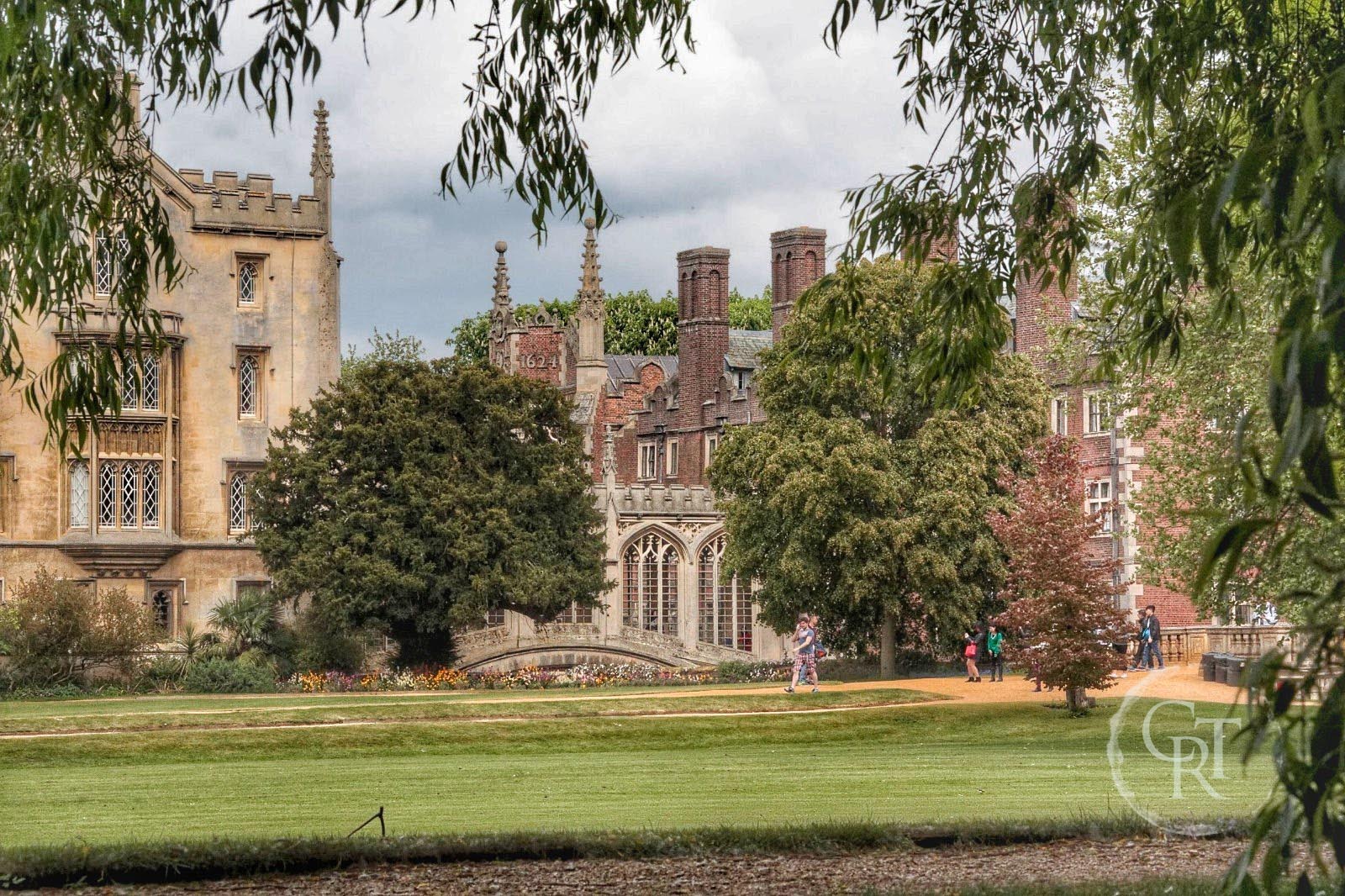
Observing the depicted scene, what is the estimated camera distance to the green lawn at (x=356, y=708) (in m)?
25.1

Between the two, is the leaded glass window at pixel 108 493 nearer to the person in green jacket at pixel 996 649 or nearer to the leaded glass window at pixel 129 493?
the leaded glass window at pixel 129 493

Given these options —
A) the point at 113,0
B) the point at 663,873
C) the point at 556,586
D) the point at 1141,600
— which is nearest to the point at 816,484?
the point at 556,586

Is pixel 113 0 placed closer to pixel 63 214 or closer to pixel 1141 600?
pixel 63 214

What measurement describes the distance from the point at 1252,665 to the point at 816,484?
105 ft

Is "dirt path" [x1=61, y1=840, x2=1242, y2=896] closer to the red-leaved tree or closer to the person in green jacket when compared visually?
the red-leaved tree

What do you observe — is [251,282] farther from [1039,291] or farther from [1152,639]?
[1039,291]

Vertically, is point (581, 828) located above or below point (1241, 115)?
below

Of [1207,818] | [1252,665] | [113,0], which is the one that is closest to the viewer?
[1252,665]

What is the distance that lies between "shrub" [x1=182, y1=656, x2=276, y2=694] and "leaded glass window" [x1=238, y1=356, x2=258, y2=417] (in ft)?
25.5

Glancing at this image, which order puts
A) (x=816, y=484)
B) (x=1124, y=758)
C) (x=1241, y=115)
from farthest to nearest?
1. (x=816, y=484)
2. (x=1124, y=758)
3. (x=1241, y=115)

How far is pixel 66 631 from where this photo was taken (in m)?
34.7

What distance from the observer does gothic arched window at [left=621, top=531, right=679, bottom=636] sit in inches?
1838

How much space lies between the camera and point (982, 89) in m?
9.30
